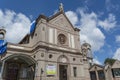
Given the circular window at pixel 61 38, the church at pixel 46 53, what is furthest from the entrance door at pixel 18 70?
the circular window at pixel 61 38

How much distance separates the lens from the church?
18.9m

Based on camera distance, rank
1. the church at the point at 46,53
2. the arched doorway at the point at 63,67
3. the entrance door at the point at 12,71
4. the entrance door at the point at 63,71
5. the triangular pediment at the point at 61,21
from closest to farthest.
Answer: the church at the point at 46,53 < the entrance door at the point at 12,71 < the arched doorway at the point at 63,67 < the entrance door at the point at 63,71 < the triangular pediment at the point at 61,21

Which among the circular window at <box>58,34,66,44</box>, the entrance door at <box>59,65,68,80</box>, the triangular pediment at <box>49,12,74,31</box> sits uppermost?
the triangular pediment at <box>49,12,74,31</box>

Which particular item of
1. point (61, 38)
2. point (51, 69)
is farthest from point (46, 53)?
point (61, 38)

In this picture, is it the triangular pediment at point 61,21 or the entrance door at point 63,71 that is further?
the triangular pediment at point 61,21

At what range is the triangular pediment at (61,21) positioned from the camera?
2390 centimetres

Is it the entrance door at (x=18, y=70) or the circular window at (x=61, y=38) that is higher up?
the circular window at (x=61, y=38)

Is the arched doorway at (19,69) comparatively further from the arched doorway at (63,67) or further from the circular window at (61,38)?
the circular window at (61,38)

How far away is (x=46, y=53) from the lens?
65.6ft

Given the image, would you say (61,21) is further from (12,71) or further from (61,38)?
(12,71)

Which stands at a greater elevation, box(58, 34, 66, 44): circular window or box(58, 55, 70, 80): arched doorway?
box(58, 34, 66, 44): circular window

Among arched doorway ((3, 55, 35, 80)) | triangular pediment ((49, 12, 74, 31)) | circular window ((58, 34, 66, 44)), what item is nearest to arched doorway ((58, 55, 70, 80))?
circular window ((58, 34, 66, 44))

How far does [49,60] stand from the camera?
1997cm

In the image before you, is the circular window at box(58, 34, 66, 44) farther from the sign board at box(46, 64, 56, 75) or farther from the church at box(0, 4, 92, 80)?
the sign board at box(46, 64, 56, 75)
